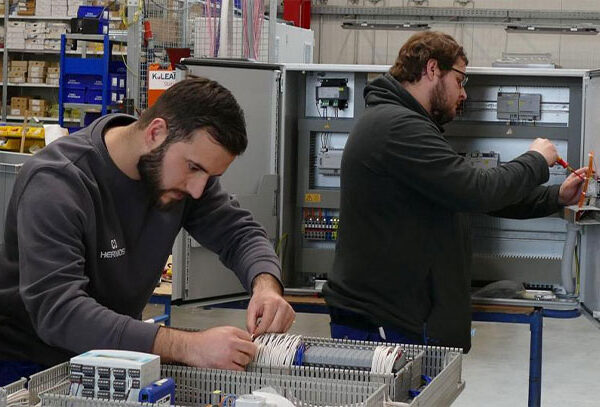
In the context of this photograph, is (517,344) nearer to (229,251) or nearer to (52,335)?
(229,251)

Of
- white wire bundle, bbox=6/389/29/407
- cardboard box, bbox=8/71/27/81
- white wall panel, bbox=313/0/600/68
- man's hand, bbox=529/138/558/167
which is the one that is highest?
white wall panel, bbox=313/0/600/68

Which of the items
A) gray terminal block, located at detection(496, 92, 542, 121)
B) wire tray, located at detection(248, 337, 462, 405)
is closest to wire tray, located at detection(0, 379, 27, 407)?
wire tray, located at detection(248, 337, 462, 405)

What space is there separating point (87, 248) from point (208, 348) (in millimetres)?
395

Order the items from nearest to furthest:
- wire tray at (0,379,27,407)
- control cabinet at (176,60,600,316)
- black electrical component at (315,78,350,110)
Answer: wire tray at (0,379,27,407)
control cabinet at (176,60,600,316)
black electrical component at (315,78,350,110)

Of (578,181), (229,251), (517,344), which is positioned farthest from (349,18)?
(229,251)

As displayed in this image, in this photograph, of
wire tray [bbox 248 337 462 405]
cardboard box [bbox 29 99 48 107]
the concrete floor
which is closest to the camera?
wire tray [bbox 248 337 462 405]

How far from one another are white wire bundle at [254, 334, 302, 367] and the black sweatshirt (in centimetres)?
113

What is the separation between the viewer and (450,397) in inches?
69.3

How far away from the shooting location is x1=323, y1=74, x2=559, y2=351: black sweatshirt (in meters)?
2.88

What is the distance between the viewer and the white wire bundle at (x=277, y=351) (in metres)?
1.74

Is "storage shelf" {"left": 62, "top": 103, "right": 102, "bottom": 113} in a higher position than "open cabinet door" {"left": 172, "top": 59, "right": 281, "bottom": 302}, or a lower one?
higher

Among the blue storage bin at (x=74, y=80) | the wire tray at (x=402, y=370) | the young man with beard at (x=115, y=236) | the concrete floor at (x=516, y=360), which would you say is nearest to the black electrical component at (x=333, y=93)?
the concrete floor at (x=516, y=360)

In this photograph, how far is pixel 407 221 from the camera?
2.93 m

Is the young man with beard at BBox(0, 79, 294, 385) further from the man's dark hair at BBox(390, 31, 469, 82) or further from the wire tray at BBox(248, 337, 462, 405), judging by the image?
the man's dark hair at BBox(390, 31, 469, 82)
